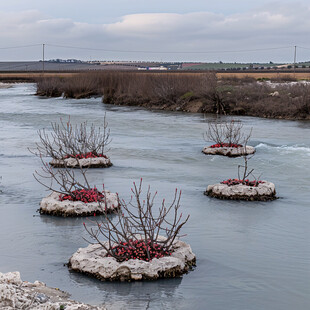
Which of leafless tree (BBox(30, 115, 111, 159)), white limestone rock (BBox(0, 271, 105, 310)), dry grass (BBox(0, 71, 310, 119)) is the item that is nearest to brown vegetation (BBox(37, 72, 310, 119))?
dry grass (BBox(0, 71, 310, 119))

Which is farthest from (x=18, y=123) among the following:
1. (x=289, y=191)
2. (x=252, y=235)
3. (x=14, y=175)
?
(x=252, y=235)

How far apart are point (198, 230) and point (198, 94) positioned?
104 feet

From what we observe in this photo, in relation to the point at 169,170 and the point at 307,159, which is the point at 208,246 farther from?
the point at 307,159

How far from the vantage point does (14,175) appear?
18672 mm

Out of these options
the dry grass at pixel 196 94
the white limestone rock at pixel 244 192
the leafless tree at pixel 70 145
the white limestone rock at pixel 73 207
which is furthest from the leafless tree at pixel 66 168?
the dry grass at pixel 196 94

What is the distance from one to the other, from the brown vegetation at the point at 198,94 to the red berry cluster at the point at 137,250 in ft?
92.1

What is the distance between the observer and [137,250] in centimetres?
942

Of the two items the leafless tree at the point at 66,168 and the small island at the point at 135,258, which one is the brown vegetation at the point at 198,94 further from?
the small island at the point at 135,258

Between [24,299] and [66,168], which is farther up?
[66,168]

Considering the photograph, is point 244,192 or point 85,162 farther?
point 85,162

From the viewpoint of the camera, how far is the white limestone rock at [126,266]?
9141 mm

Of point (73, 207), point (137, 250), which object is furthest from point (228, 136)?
point (137, 250)

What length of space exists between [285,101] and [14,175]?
24.4 m

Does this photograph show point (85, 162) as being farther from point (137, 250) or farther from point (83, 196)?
point (137, 250)
